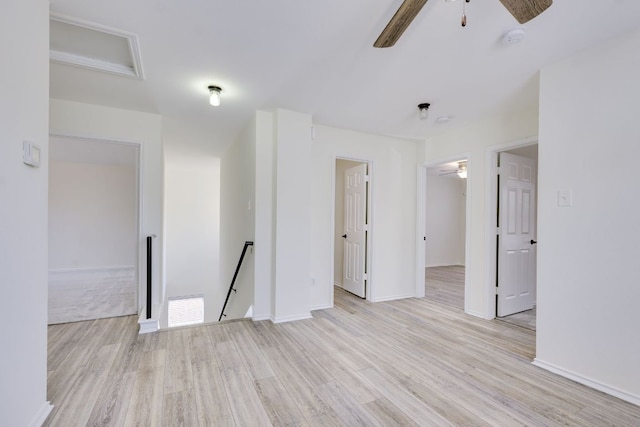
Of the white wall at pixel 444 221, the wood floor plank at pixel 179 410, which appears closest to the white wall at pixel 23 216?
the wood floor plank at pixel 179 410

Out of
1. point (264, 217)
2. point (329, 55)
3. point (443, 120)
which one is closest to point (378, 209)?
point (443, 120)

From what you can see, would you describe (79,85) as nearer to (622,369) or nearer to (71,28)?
(71,28)

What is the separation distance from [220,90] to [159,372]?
250 cm

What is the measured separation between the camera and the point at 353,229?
14.8 feet

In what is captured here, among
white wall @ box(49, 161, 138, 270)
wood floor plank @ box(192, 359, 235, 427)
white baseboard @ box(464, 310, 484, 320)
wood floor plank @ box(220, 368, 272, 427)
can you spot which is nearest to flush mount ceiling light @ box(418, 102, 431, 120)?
white baseboard @ box(464, 310, 484, 320)

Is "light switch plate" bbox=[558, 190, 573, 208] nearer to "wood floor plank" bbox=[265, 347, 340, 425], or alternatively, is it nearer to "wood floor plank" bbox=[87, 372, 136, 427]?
"wood floor plank" bbox=[265, 347, 340, 425]

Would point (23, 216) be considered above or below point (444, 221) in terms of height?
above

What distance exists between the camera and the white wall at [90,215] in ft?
20.6

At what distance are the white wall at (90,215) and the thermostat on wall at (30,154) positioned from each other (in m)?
5.65

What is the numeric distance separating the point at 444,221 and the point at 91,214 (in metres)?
8.79

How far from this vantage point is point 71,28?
6.40ft

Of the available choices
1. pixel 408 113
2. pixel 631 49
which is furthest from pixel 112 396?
pixel 631 49

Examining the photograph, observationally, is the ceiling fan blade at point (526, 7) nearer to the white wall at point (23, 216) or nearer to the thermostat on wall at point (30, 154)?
the white wall at point (23, 216)

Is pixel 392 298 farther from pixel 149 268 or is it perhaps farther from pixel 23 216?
pixel 23 216
